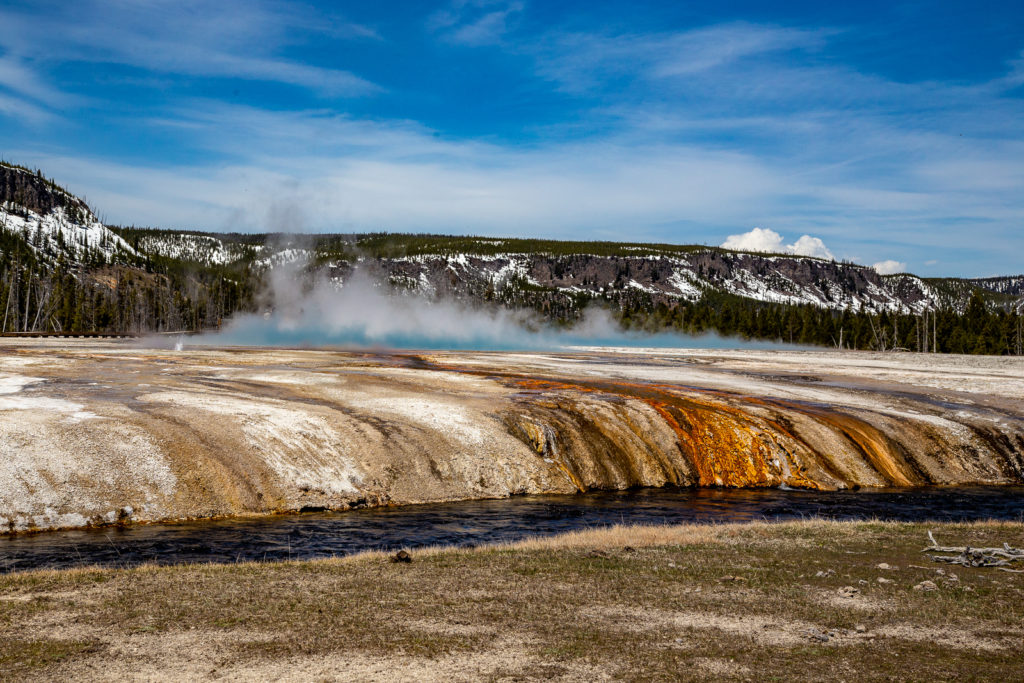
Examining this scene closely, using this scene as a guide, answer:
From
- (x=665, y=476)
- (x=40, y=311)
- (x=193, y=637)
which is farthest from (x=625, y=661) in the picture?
(x=40, y=311)

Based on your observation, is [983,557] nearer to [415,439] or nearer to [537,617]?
[537,617]

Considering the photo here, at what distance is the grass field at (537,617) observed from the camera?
1011 cm

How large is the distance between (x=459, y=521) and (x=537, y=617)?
12.2 m

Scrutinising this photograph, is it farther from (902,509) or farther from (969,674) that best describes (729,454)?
(969,674)

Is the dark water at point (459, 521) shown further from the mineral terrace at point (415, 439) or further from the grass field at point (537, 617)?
the grass field at point (537, 617)

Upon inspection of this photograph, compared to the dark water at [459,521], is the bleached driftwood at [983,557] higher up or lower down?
higher up

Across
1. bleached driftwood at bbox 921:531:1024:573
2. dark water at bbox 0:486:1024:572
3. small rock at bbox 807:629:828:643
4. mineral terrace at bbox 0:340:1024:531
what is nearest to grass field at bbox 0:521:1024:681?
small rock at bbox 807:629:828:643

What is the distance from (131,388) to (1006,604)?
38.6 m

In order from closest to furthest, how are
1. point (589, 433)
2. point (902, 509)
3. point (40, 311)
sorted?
1. point (902, 509)
2. point (589, 433)
3. point (40, 311)

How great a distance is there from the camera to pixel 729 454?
113 ft

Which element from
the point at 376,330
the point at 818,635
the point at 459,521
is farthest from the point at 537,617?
the point at 376,330

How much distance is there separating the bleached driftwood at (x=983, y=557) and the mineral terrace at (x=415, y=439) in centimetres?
1561

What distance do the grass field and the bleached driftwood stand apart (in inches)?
18.4

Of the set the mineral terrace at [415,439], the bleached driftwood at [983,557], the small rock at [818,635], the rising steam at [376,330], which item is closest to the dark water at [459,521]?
the mineral terrace at [415,439]
